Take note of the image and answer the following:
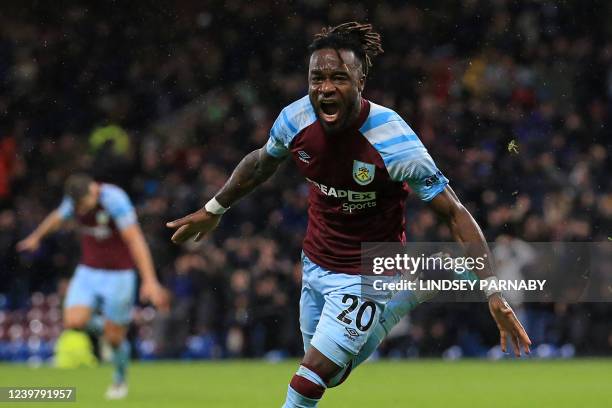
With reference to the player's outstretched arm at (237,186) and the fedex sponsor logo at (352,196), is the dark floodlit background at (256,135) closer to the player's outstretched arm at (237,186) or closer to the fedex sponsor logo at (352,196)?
the player's outstretched arm at (237,186)

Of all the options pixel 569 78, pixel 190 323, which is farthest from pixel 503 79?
pixel 190 323

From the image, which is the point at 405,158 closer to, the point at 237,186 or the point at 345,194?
the point at 345,194

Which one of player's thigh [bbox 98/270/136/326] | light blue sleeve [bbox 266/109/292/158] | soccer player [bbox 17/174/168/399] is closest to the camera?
light blue sleeve [bbox 266/109/292/158]

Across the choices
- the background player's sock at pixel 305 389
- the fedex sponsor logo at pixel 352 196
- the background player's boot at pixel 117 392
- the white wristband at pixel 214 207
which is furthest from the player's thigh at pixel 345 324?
the background player's boot at pixel 117 392

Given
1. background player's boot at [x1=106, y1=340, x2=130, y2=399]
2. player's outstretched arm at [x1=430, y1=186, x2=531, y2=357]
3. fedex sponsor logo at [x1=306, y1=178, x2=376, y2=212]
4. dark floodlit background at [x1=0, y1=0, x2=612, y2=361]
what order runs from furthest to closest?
1. dark floodlit background at [x1=0, y1=0, x2=612, y2=361]
2. background player's boot at [x1=106, y1=340, x2=130, y2=399]
3. fedex sponsor logo at [x1=306, y1=178, x2=376, y2=212]
4. player's outstretched arm at [x1=430, y1=186, x2=531, y2=357]

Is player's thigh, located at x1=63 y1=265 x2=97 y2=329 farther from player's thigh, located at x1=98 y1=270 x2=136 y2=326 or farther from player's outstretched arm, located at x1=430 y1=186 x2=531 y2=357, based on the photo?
player's outstretched arm, located at x1=430 y1=186 x2=531 y2=357

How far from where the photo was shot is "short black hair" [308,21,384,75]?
669 centimetres

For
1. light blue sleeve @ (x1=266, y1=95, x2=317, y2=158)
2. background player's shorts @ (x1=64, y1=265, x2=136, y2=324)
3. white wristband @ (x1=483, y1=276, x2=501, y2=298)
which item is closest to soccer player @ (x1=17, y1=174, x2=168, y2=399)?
background player's shorts @ (x1=64, y1=265, x2=136, y2=324)

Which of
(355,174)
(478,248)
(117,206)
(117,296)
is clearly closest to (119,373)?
(117,296)

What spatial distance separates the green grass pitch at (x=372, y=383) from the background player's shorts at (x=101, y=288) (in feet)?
3.01

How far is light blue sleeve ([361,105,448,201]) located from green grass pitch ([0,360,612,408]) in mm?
4522

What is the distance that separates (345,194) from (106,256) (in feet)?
20.5

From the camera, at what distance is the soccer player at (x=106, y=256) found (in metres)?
11.9

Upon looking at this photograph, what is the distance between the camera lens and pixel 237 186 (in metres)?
7.32
